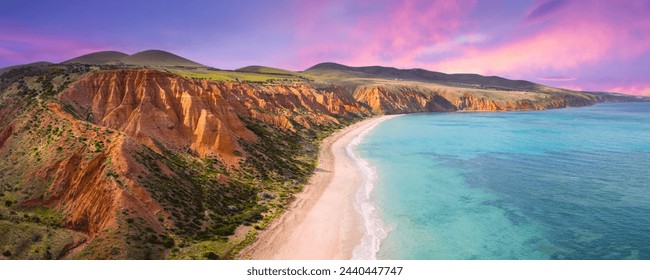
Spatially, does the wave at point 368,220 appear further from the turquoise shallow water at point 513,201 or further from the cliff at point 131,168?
the cliff at point 131,168

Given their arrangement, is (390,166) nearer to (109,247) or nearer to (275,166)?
(275,166)

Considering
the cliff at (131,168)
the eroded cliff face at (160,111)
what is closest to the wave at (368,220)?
the cliff at (131,168)

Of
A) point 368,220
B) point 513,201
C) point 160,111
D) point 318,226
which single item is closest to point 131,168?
point 318,226

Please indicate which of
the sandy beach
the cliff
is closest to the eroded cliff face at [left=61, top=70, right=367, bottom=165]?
the cliff

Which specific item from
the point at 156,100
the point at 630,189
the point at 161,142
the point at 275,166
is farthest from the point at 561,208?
the point at 156,100

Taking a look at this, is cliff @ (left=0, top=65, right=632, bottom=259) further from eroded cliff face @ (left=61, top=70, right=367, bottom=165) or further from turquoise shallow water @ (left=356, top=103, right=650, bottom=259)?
turquoise shallow water @ (left=356, top=103, right=650, bottom=259)
